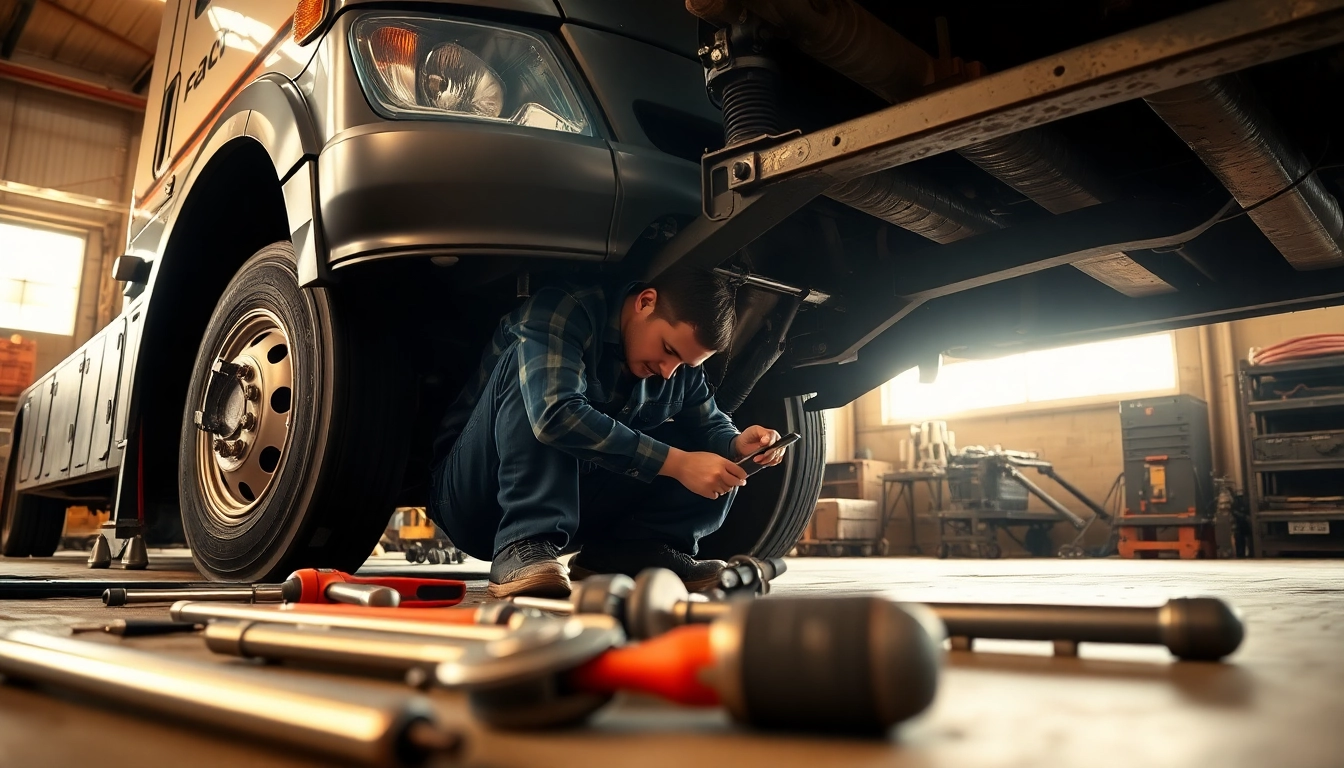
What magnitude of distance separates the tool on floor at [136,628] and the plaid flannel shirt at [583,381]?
2.15ft

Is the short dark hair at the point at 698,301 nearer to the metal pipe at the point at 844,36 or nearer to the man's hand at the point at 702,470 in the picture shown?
the man's hand at the point at 702,470

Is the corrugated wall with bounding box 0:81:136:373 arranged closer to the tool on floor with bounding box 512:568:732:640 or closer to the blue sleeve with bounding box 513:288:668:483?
the blue sleeve with bounding box 513:288:668:483

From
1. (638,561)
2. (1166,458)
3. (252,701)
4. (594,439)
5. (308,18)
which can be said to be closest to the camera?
(252,701)

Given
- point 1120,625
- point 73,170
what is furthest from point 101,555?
point 73,170

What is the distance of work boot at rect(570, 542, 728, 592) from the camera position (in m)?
1.98

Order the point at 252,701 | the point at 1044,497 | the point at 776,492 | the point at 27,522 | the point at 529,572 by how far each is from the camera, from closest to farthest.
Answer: the point at 252,701 → the point at 529,572 → the point at 776,492 → the point at 27,522 → the point at 1044,497

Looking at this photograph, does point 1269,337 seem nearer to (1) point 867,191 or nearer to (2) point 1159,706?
(1) point 867,191

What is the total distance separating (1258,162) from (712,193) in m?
0.82

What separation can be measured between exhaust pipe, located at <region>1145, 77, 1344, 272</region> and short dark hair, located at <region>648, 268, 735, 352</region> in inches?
29.8

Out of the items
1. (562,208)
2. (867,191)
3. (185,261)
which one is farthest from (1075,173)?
(185,261)

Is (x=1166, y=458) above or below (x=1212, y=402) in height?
below

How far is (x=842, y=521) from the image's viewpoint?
31.7 feet

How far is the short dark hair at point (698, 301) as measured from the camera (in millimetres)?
1659

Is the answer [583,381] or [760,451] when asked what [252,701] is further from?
[760,451]
